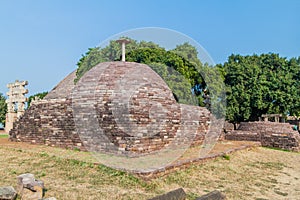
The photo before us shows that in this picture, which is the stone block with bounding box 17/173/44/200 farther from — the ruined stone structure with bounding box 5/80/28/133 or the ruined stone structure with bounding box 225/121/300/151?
the ruined stone structure with bounding box 5/80/28/133

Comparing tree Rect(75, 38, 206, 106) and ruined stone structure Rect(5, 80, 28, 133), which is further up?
tree Rect(75, 38, 206, 106)

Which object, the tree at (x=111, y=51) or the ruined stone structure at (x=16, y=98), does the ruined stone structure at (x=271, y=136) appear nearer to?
the tree at (x=111, y=51)

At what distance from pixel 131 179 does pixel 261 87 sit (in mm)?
21159

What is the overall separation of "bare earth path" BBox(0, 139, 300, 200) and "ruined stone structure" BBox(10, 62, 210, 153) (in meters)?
1.35

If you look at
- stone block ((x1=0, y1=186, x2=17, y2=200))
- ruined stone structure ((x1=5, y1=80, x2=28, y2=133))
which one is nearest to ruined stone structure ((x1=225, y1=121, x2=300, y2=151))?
stone block ((x1=0, y1=186, x2=17, y2=200))

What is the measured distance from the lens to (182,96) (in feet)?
57.4

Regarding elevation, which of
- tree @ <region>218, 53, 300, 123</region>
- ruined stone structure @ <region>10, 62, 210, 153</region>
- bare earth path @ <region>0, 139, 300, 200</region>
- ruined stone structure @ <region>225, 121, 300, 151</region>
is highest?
tree @ <region>218, 53, 300, 123</region>

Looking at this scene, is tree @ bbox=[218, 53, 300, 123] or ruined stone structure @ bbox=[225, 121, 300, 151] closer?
ruined stone structure @ bbox=[225, 121, 300, 151]

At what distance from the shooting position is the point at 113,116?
26.8 feet

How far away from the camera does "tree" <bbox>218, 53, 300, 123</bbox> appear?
23.5 m

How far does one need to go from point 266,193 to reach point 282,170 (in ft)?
11.2

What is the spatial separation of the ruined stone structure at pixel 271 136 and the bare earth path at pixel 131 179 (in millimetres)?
6181

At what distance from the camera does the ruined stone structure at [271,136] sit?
1437cm

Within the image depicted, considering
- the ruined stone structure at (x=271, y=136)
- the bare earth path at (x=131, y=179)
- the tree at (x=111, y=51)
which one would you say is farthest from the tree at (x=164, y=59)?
the bare earth path at (x=131, y=179)
